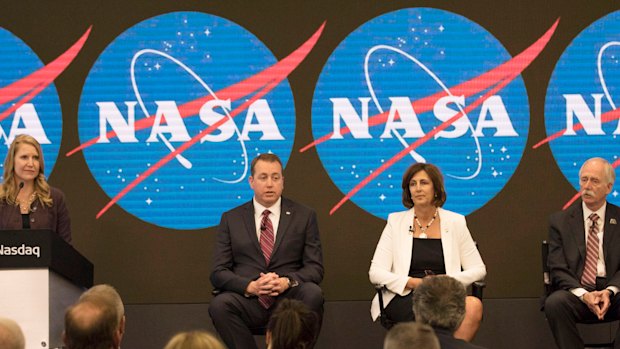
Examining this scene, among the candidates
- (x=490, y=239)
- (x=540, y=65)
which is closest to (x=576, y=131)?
(x=540, y=65)

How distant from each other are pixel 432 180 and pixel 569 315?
3.64 ft

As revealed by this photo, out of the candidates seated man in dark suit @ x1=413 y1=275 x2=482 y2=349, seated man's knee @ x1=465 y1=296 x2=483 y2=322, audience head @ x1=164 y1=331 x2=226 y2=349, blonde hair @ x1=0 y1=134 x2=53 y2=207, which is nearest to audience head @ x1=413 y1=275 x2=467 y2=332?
seated man in dark suit @ x1=413 y1=275 x2=482 y2=349

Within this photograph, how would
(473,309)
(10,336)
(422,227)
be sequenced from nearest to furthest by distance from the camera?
(10,336) → (473,309) → (422,227)

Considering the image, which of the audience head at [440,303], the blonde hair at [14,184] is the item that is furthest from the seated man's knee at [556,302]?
the blonde hair at [14,184]

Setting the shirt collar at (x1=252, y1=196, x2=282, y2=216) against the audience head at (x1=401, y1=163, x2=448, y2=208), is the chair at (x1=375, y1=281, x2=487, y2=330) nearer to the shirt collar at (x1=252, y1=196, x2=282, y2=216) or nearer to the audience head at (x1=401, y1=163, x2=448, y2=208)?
the audience head at (x1=401, y1=163, x2=448, y2=208)

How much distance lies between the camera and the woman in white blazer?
5398 mm

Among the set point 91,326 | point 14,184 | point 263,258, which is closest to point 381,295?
point 263,258

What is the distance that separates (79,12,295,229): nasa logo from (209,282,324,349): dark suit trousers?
1.23 meters

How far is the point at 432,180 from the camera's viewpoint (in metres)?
5.62

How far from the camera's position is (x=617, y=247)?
5.55 m

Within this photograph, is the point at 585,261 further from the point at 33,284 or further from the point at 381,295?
the point at 33,284

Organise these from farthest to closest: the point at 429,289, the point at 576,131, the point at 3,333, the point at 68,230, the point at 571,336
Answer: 1. the point at 576,131
2. the point at 68,230
3. the point at 571,336
4. the point at 429,289
5. the point at 3,333

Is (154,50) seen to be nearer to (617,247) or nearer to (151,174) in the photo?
(151,174)

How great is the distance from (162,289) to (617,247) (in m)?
3.02
